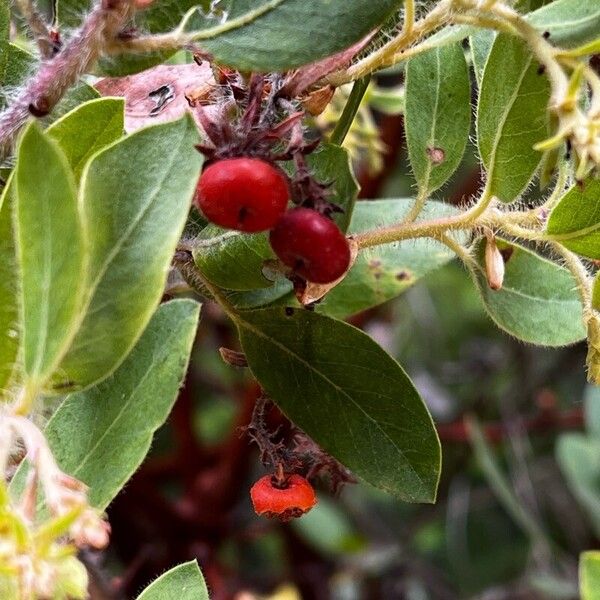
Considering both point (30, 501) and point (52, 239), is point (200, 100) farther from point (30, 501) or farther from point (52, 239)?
point (30, 501)

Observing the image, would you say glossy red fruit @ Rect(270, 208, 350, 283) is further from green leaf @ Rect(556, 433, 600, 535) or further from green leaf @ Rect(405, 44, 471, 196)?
green leaf @ Rect(556, 433, 600, 535)

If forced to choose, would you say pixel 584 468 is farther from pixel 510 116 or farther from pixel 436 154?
pixel 510 116

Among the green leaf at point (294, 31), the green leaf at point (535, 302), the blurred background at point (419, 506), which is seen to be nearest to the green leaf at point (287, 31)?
the green leaf at point (294, 31)

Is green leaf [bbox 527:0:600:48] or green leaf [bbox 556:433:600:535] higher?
green leaf [bbox 527:0:600:48]

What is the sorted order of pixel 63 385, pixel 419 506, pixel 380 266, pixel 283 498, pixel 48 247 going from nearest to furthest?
1. pixel 48 247
2. pixel 63 385
3. pixel 283 498
4. pixel 380 266
5. pixel 419 506

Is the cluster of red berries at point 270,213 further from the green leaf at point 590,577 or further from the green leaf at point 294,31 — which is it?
the green leaf at point 590,577

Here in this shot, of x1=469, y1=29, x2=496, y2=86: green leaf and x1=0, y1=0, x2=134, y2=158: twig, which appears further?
x1=469, y1=29, x2=496, y2=86: green leaf

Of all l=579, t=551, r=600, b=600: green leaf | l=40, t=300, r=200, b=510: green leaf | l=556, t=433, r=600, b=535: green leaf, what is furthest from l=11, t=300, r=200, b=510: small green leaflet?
l=556, t=433, r=600, b=535: green leaf

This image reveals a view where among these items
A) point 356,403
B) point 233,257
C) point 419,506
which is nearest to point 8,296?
point 233,257
